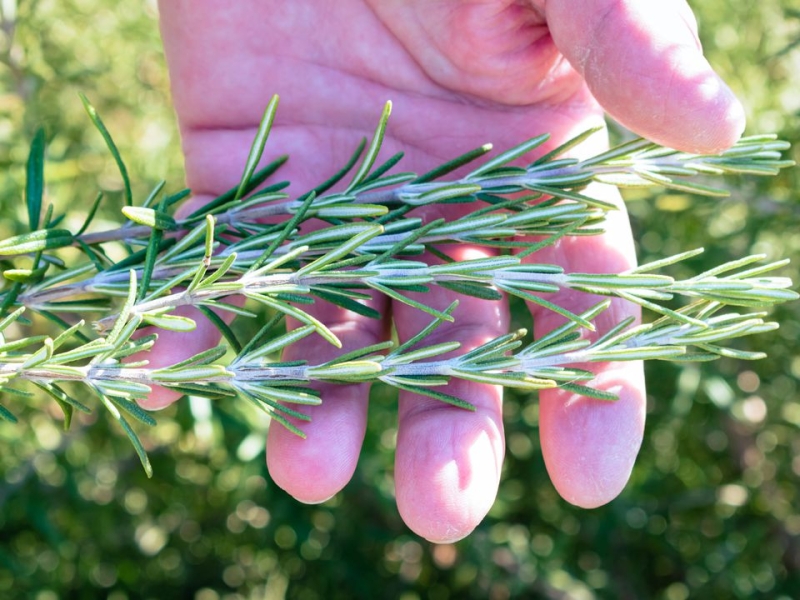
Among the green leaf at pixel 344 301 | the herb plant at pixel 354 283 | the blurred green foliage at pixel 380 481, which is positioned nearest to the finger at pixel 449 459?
the herb plant at pixel 354 283

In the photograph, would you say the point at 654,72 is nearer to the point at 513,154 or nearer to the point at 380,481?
the point at 513,154

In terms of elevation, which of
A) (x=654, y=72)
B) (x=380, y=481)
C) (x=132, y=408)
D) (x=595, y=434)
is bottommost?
(x=380, y=481)

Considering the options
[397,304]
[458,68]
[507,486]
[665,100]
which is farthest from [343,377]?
[507,486]

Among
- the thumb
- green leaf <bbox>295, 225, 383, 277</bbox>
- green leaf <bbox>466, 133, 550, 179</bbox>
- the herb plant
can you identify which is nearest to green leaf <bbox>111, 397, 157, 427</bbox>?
the herb plant

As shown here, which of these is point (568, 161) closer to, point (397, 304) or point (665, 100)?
point (665, 100)

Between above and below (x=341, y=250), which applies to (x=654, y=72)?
above

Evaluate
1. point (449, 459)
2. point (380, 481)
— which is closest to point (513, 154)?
point (449, 459)
